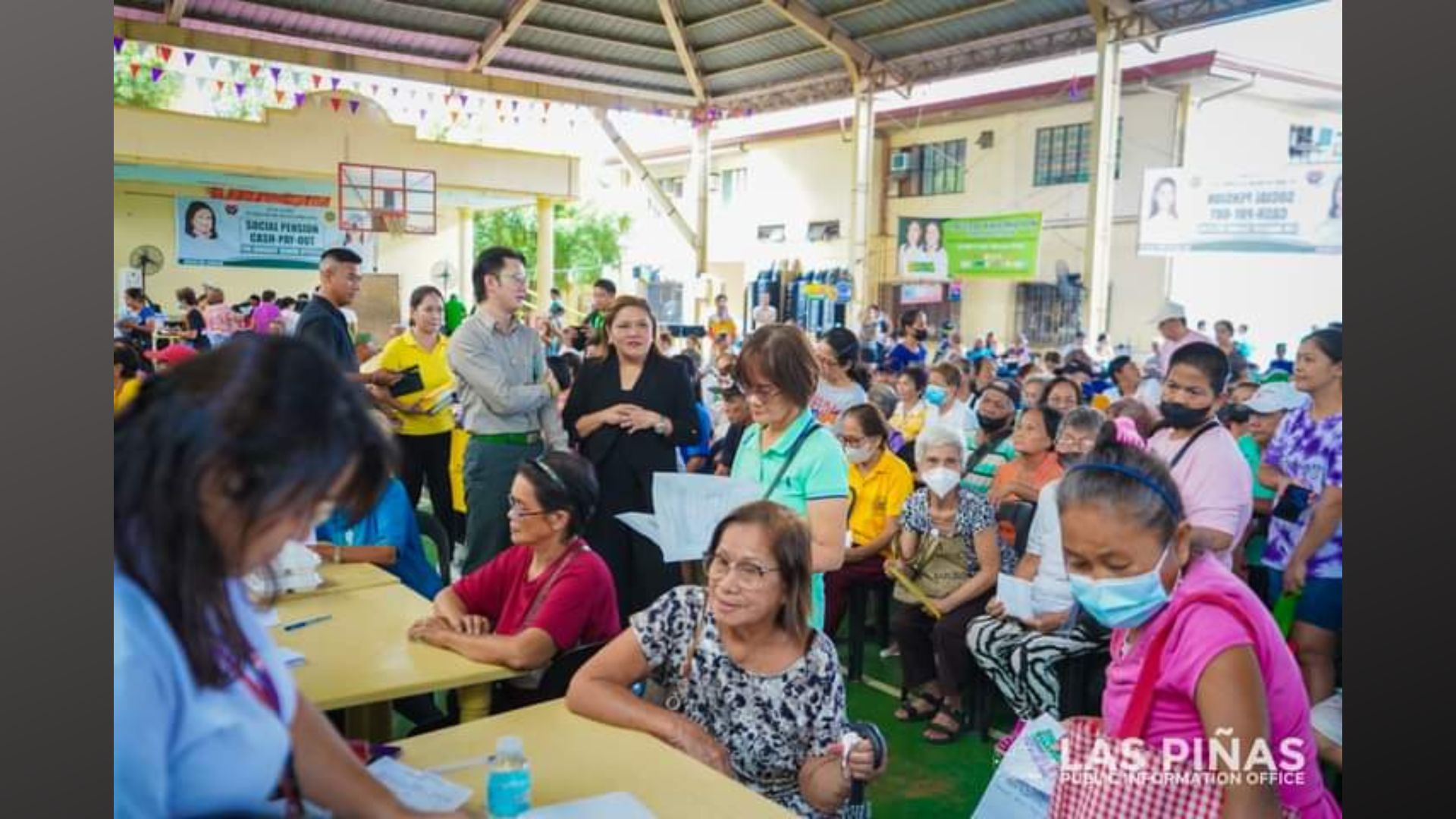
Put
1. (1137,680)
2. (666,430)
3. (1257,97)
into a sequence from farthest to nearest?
(1257,97), (666,430), (1137,680)

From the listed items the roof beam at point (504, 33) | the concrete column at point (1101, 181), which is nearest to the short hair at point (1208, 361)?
the roof beam at point (504, 33)

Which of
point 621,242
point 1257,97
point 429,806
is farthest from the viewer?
point 621,242

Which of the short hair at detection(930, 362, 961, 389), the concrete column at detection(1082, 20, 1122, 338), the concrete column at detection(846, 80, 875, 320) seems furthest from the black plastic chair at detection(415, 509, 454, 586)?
the concrete column at detection(846, 80, 875, 320)

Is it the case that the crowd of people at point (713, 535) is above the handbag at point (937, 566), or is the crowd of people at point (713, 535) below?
above

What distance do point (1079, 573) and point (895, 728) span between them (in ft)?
6.54

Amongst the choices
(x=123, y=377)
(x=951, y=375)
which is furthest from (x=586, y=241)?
(x=123, y=377)

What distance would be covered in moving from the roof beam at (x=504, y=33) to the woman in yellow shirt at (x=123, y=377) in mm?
7549

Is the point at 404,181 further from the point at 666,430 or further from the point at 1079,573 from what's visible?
the point at 666,430

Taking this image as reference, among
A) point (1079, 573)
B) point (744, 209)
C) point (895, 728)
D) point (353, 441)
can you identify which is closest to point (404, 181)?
point (353, 441)

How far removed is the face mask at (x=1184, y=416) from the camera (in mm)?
2688

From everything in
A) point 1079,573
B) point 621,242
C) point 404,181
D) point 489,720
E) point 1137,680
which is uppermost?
point 621,242

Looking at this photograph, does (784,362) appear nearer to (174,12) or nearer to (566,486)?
(566,486)

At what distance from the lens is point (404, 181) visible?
1.79 metres

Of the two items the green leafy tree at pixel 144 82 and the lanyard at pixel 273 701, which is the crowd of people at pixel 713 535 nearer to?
the lanyard at pixel 273 701
